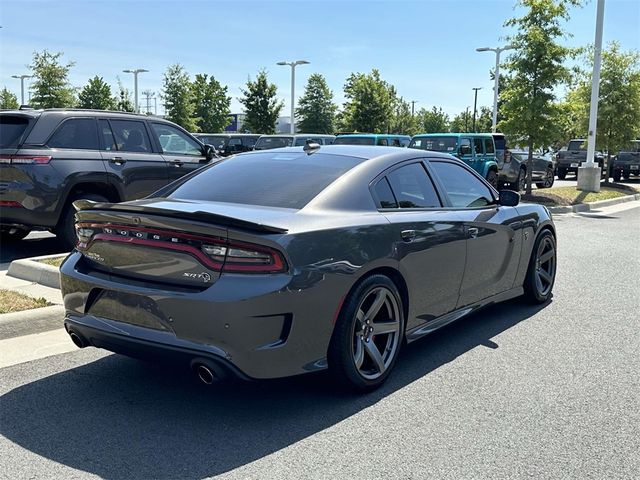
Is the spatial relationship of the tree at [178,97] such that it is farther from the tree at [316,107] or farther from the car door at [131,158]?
the car door at [131,158]

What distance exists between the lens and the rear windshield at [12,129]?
25.3ft

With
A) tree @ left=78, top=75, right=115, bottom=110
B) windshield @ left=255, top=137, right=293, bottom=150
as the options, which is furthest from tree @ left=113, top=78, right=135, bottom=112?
windshield @ left=255, top=137, right=293, bottom=150

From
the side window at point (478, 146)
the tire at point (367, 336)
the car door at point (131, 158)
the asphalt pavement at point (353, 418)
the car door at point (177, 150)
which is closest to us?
the asphalt pavement at point (353, 418)

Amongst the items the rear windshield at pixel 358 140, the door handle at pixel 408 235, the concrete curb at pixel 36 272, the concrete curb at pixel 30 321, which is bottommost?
the concrete curb at pixel 30 321

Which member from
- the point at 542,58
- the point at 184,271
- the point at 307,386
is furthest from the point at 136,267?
the point at 542,58

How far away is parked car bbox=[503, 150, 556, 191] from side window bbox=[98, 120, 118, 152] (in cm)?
1393

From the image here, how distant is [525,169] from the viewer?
21.0m

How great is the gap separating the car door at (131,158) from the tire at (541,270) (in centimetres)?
519

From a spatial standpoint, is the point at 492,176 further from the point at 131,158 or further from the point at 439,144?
the point at 131,158

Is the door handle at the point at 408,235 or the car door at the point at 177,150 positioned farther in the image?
the car door at the point at 177,150

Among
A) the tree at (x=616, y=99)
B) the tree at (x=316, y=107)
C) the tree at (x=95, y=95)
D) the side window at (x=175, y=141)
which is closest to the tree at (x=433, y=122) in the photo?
the tree at (x=316, y=107)

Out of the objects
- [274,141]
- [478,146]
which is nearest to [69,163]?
[478,146]

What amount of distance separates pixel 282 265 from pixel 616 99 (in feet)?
73.9

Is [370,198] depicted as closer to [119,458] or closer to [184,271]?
[184,271]
